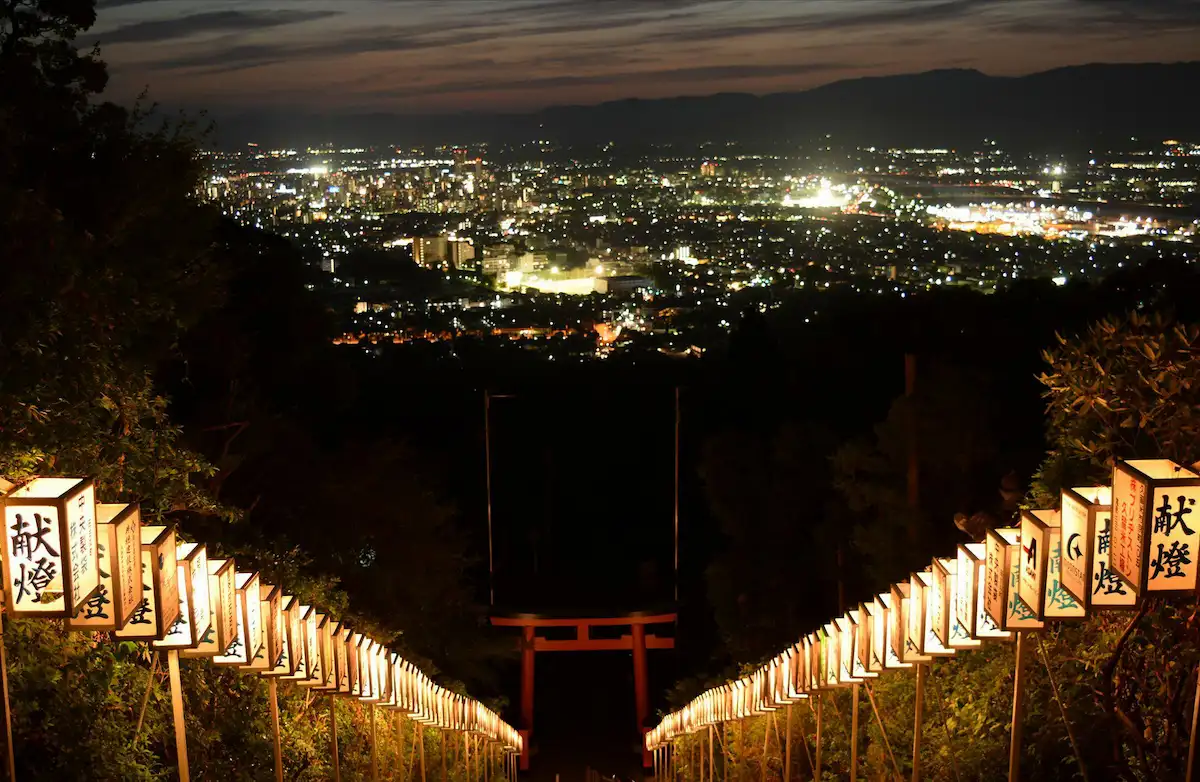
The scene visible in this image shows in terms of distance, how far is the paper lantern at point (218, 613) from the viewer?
4.44m

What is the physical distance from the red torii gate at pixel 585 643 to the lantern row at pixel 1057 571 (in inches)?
313

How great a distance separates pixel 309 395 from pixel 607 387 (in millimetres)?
8258

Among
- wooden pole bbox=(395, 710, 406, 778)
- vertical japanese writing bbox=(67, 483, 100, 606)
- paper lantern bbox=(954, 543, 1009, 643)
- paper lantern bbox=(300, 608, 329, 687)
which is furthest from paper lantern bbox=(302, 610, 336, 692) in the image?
paper lantern bbox=(954, 543, 1009, 643)

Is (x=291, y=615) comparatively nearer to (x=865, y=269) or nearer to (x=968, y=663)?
(x=968, y=663)

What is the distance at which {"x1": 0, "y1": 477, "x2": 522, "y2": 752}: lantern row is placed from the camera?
11.6 feet

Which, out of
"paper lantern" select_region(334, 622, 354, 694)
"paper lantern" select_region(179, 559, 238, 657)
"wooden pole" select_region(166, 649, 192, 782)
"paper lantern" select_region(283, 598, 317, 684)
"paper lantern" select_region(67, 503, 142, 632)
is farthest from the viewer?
"paper lantern" select_region(334, 622, 354, 694)

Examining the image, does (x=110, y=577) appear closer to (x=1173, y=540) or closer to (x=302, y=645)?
(x=302, y=645)

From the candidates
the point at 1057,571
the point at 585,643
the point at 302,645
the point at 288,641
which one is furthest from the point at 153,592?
the point at 585,643

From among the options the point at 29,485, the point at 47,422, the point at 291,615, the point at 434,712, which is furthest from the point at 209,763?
the point at 434,712

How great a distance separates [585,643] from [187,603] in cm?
1001

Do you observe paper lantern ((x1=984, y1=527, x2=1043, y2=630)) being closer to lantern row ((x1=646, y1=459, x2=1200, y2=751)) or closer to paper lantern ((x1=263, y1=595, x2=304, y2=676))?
lantern row ((x1=646, y1=459, x2=1200, y2=751))

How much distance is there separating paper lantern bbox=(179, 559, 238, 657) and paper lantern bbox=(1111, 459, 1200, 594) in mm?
3384

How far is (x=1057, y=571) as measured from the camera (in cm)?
383

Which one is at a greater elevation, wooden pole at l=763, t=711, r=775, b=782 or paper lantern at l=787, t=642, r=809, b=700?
paper lantern at l=787, t=642, r=809, b=700
